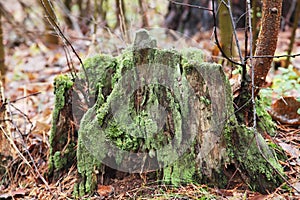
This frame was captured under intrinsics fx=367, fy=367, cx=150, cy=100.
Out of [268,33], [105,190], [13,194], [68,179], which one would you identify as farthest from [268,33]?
[13,194]

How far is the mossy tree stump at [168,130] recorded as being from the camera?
79.7 inches

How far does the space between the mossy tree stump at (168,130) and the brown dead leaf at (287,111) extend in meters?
0.61

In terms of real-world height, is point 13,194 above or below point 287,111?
below

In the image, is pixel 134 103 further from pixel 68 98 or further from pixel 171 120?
pixel 68 98

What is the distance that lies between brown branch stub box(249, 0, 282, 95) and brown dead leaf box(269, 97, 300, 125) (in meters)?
0.48

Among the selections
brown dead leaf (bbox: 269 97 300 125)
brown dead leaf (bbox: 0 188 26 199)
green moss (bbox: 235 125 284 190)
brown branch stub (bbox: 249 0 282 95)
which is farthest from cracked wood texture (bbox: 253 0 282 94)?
brown dead leaf (bbox: 0 188 26 199)

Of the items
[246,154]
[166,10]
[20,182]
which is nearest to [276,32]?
[246,154]

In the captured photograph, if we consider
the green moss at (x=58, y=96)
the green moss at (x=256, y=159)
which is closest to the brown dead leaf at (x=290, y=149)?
the green moss at (x=256, y=159)

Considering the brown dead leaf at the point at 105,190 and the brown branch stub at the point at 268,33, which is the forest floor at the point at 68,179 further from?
the brown branch stub at the point at 268,33

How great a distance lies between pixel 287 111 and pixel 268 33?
28.2 inches

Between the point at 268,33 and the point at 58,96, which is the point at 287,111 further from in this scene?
the point at 58,96

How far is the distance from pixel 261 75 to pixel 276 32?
0.88 ft

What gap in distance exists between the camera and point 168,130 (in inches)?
82.4

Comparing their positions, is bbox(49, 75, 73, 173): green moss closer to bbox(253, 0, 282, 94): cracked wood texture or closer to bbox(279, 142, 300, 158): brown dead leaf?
bbox(253, 0, 282, 94): cracked wood texture
